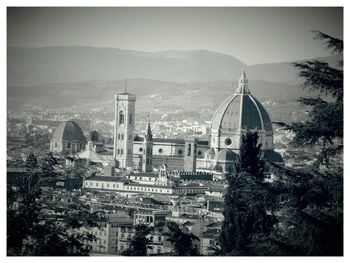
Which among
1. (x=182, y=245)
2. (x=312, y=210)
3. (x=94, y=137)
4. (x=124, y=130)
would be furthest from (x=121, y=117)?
(x=312, y=210)

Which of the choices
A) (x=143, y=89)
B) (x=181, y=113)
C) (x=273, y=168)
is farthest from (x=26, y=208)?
(x=181, y=113)

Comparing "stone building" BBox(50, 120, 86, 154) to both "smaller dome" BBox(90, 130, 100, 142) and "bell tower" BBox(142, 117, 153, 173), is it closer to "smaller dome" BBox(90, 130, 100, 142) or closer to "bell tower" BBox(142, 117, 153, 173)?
"smaller dome" BBox(90, 130, 100, 142)

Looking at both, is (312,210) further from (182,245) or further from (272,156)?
(272,156)

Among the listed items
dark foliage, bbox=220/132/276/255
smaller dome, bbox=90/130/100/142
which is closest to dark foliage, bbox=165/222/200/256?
dark foliage, bbox=220/132/276/255

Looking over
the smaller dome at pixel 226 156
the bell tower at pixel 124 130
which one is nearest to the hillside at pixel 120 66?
the smaller dome at pixel 226 156

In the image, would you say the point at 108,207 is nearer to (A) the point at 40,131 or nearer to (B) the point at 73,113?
(A) the point at 40,131
